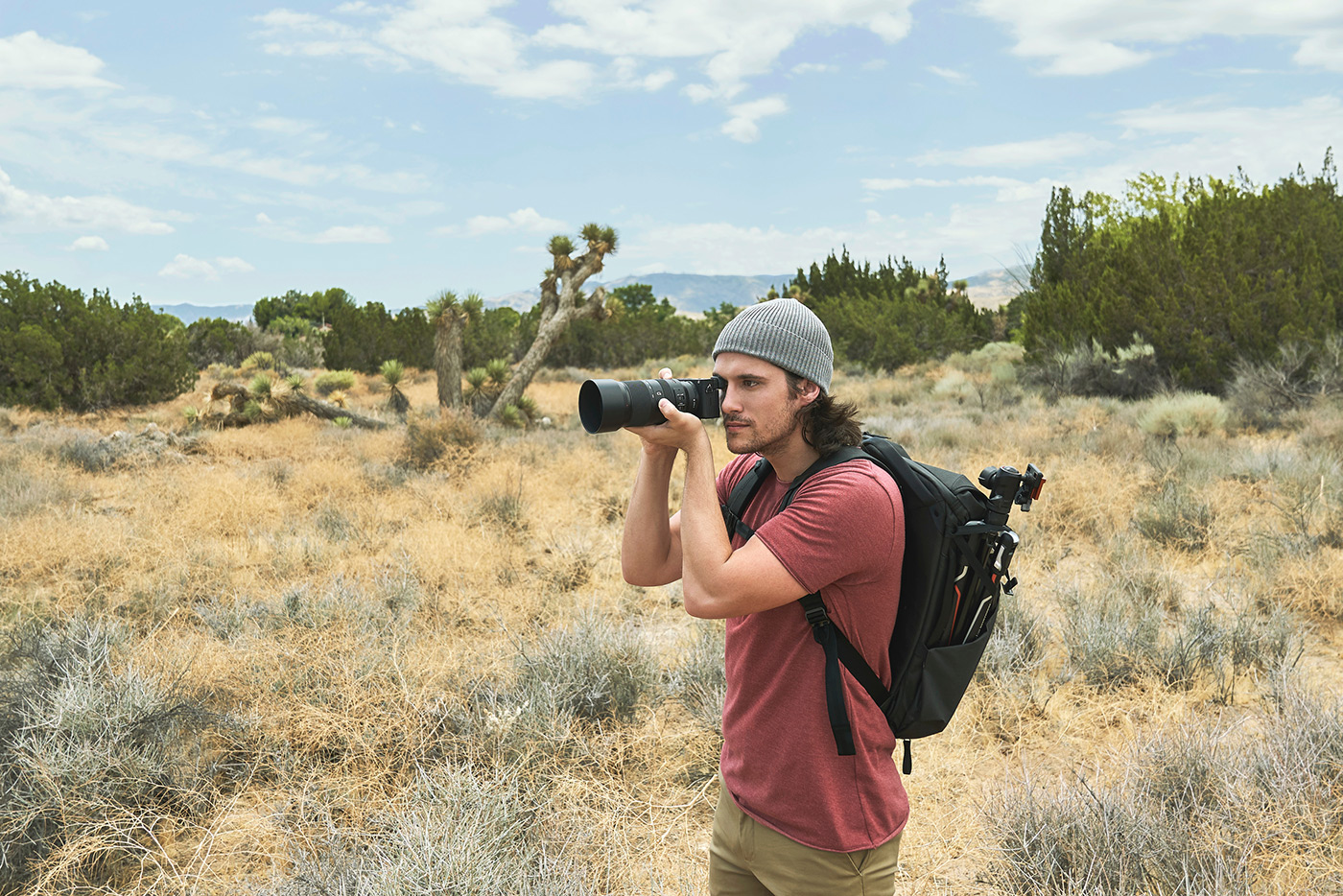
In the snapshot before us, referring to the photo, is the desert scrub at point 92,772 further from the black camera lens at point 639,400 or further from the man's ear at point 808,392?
the man's ear at point 808,392

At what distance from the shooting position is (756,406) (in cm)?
164

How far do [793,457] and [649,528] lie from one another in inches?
15.4

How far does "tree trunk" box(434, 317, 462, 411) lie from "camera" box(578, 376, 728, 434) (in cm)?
1336

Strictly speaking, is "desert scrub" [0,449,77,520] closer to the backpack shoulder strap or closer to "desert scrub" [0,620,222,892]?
"desert scrub" [0,620,222,892]

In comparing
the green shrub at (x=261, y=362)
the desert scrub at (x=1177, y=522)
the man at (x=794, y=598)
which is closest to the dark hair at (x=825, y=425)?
the man at (x=794, y=598)

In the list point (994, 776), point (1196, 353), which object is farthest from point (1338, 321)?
point (994, 776)

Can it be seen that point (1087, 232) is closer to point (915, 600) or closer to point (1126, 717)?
point (1126, 717)

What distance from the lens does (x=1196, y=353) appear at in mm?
13617

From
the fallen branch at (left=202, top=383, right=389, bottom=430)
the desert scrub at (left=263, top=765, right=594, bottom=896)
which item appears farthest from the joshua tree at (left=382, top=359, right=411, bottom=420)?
the desert scrub at (left=263, top=765, right=594, bottom=896)

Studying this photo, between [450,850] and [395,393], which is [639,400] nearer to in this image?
[450,850]

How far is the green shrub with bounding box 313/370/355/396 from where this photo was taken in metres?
17.5

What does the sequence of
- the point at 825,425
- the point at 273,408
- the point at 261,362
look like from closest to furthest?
the point at 825,425 < the point at 273,408 < the point at 261,362

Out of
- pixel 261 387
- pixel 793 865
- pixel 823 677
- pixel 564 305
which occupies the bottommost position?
pixel 793 865

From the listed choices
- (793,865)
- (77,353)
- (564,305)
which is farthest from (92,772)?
(77,353)
